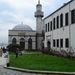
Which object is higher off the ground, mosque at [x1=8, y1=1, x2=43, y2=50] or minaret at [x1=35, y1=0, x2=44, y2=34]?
minaret at [x1=35, y1=0, x2=44, y2=34]

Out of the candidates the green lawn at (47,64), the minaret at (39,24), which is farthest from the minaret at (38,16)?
the green lawn at (47,64)

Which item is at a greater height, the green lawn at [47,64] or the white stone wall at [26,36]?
the white stone wall at [26,36]

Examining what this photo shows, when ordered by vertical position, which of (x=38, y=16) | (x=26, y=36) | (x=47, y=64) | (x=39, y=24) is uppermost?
(x=38, y=16)

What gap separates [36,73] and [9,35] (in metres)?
46.4

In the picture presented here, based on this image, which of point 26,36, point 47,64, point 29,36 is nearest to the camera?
point 47,64

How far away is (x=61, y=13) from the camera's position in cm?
2858

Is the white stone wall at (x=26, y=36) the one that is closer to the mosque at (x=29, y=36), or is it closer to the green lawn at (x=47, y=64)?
the mosque at (x=29, y=36)

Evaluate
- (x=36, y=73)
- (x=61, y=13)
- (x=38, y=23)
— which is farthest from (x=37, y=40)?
(x=36, y=73)

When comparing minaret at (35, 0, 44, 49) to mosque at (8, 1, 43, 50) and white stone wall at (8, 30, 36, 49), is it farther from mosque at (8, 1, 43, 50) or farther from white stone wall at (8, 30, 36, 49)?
white stone wall at (8, 30, 36, 49)

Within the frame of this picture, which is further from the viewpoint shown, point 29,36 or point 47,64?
point 29,36

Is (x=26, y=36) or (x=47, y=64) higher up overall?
(x=26, y=36)

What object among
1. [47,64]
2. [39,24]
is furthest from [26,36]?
[47,64]

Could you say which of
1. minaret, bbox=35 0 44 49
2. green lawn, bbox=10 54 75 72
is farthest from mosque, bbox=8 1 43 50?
green lawn, bbox=10 54 75 72

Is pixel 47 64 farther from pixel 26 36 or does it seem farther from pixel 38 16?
pixel 38 16
